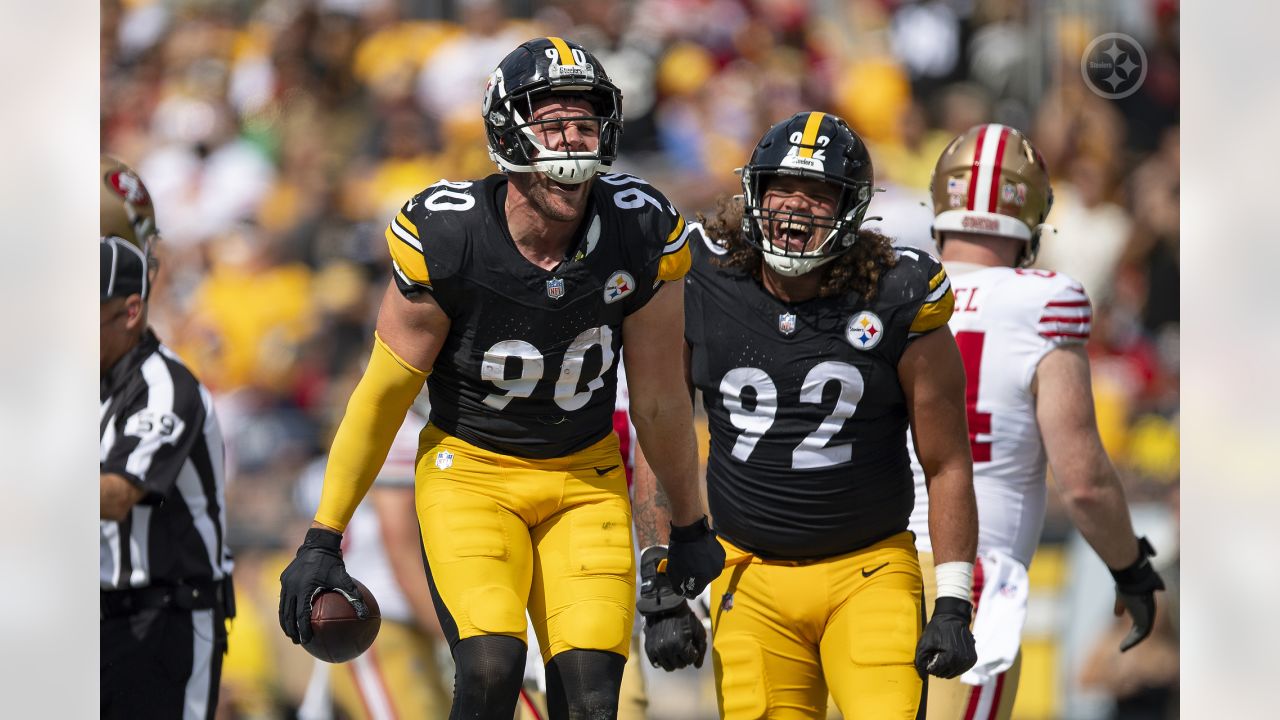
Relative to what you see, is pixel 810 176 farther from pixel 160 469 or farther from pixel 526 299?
pixel 160 469

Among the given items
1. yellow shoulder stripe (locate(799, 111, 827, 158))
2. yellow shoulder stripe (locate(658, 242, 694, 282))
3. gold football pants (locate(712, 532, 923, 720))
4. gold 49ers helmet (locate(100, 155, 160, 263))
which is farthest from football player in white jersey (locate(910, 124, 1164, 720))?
gold 49ers helmet (locate(100, 155, 160, 263))

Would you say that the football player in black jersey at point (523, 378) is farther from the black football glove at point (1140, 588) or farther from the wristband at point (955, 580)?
the black football glove at point (1140, 588)

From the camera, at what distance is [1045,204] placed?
161 inches

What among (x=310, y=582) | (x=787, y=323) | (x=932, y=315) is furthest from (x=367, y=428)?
(x=932, y=315)

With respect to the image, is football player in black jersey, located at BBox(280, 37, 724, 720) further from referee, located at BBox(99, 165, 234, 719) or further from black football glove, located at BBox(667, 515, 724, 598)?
referee, located at BBox(99, 165, 234, 719)

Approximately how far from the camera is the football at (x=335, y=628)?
2918 millimetres

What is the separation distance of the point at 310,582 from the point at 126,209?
2395mm

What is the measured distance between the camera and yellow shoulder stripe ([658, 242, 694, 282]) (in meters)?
3.08

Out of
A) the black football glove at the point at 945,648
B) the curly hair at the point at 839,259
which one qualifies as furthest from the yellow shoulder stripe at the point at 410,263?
the black football glove at the point at 945,648

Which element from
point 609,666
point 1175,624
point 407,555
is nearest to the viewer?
point 609,666

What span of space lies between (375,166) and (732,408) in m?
3.15

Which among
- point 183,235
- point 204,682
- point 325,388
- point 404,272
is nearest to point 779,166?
point 404,272

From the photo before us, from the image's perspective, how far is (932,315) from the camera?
3143 millimetres

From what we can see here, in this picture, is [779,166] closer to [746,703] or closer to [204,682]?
[746,703]
